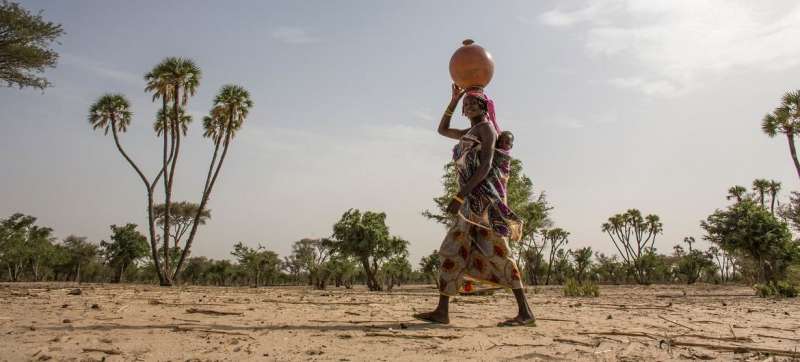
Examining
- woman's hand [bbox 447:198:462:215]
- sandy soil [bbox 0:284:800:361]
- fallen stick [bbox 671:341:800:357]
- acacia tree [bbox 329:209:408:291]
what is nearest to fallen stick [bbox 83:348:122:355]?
sandy soil [bbox 0:284:800:361]

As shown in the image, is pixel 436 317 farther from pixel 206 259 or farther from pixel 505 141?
pixel 206 259

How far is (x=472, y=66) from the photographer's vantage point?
14.8 ft

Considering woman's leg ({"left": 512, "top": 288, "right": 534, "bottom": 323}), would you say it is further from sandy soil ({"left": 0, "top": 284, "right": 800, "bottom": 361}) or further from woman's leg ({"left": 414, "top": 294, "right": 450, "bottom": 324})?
woman's leg ({"left": 414, "top": 294, "right": 450, "bottom": 324})

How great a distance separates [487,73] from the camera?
458 cm

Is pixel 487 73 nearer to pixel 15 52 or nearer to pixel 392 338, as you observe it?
pixel 392 338

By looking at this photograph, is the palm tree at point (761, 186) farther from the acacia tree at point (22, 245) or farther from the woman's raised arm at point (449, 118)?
the acacia tree at point (22, 245)

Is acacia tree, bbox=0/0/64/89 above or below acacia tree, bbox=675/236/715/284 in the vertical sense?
above

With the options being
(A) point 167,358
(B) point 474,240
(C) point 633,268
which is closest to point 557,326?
(B) point 474,240

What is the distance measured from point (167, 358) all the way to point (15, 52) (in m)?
15.7

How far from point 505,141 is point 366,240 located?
88.2 ft

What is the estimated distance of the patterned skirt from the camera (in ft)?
13.3

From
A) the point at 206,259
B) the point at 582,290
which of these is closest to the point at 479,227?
the point at 582,290

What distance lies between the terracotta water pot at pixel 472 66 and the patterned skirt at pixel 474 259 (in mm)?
1510

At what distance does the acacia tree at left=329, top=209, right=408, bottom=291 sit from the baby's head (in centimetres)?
2656
